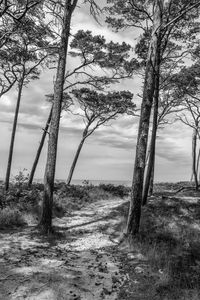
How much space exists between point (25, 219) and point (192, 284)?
6620 millimetres

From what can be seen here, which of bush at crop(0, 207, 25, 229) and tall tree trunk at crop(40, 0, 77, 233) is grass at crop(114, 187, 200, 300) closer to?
tall tree trunk at crop(40, 0, 77, 233)

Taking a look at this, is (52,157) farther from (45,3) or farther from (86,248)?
Answer: (45,3)

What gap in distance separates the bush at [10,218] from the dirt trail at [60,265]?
0.68 metres

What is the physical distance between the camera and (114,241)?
9.37m

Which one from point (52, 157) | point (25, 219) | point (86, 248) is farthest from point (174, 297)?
point (25, 219)

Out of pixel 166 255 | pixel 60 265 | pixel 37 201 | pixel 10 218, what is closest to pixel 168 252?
pixel 166 255

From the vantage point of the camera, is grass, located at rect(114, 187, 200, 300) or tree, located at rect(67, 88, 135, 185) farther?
tree, located at rect(67, 88, 135, 185)

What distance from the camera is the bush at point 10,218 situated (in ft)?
33.0

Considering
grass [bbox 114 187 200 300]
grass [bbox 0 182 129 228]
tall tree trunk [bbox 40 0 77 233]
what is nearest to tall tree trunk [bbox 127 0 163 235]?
grass [bbox 114 187 200 300]

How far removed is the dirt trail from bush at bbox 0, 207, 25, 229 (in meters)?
0.68

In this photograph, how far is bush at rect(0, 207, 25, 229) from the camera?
396 inches

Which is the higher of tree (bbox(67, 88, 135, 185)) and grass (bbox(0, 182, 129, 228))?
tree (bbox(67, 88, 135, 185))

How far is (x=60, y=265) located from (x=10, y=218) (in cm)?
419

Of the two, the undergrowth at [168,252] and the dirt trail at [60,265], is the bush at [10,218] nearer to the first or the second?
the dirt trail at [60,265]
